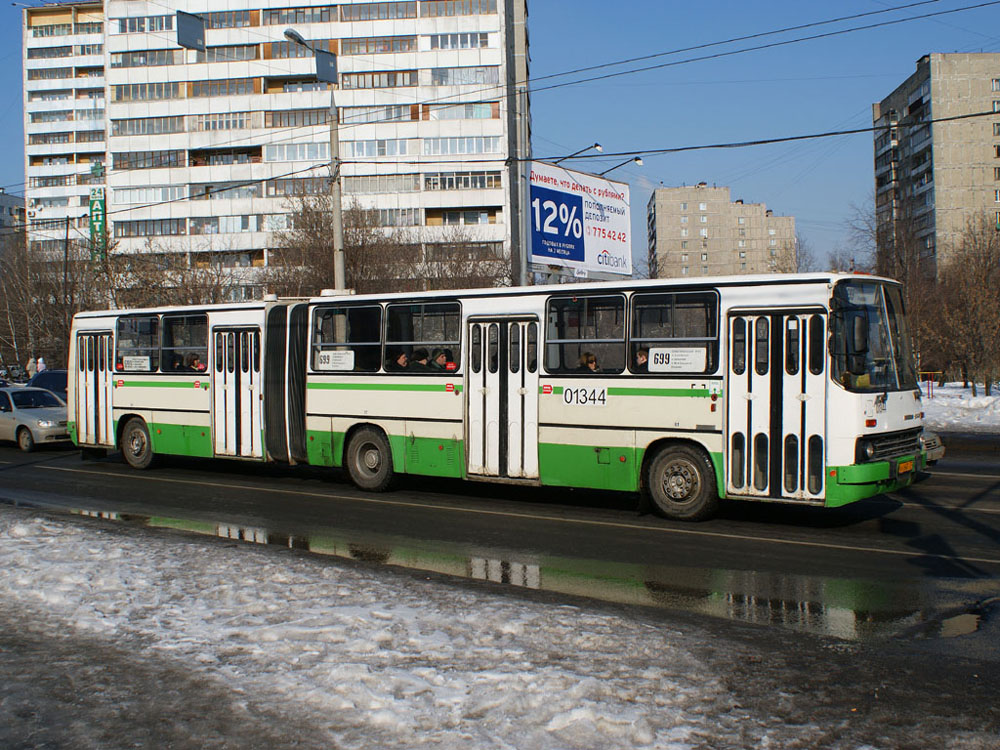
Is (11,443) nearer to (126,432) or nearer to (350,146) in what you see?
(126,432)

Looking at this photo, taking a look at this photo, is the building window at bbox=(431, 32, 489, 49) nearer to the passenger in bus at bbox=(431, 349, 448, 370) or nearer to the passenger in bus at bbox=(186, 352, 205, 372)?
the passenger in bus at bbox=(186, 352, 205, 372)

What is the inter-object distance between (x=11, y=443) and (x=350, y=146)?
180 ft

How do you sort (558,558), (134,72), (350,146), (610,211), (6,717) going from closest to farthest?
(6,717) < (558,558) < (610,211) < (350,146) < (134,72)

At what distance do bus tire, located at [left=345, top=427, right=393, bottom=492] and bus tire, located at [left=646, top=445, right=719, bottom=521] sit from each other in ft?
14.8

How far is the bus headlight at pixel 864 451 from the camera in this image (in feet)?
34.3

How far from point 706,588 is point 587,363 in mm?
4789

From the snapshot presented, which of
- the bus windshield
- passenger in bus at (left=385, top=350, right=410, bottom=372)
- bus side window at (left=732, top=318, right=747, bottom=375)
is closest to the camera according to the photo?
the bus windshield

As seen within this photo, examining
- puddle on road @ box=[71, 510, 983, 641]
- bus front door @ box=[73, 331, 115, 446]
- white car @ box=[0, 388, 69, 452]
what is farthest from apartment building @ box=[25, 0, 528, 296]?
puddle on road @ box=[71, 510, 983, 641]

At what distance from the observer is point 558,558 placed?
9.77m

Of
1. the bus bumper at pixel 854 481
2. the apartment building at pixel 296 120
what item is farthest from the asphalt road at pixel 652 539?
the apartment building at pixel 296 120

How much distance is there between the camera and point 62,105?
383 ft

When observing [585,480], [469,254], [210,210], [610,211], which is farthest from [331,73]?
[210,210]

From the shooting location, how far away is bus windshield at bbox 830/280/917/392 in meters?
10.7

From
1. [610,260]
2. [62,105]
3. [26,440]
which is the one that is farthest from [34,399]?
[62,105]
